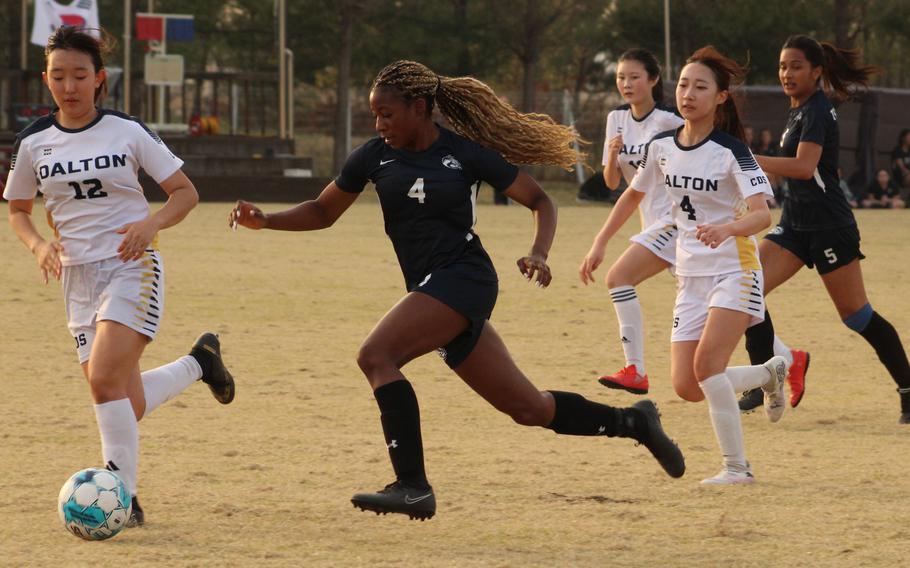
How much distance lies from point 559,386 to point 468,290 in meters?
3.39

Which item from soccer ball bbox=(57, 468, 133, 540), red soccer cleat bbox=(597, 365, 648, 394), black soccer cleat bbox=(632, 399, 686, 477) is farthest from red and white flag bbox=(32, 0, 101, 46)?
soccer ball bbox=(57, 468, 133, 540)

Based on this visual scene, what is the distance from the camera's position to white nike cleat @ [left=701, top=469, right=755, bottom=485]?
20.2ft

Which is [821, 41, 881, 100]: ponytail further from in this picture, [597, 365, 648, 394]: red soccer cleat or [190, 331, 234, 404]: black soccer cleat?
[190, 331, 234, 404]: black soccer cleat

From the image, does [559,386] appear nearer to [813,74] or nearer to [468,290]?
[813,74]

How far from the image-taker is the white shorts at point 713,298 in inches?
253

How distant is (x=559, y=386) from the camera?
8812mm

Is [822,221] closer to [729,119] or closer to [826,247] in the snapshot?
[826,247]

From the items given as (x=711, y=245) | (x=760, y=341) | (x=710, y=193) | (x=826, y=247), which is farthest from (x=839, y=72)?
(x=711, y=245)

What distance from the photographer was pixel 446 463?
21.8 feet

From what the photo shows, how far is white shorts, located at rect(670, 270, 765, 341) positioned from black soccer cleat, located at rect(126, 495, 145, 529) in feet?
8.25

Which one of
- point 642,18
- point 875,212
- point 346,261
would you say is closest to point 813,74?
point 346,261

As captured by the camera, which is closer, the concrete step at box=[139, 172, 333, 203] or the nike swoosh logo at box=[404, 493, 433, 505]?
the nike swoosh logo at box=[404, 493, 433, 505]

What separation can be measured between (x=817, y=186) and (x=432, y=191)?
310 centimetres

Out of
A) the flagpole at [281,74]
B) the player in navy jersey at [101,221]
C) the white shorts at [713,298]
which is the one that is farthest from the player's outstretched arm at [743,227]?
the flagpole at [281,74]
